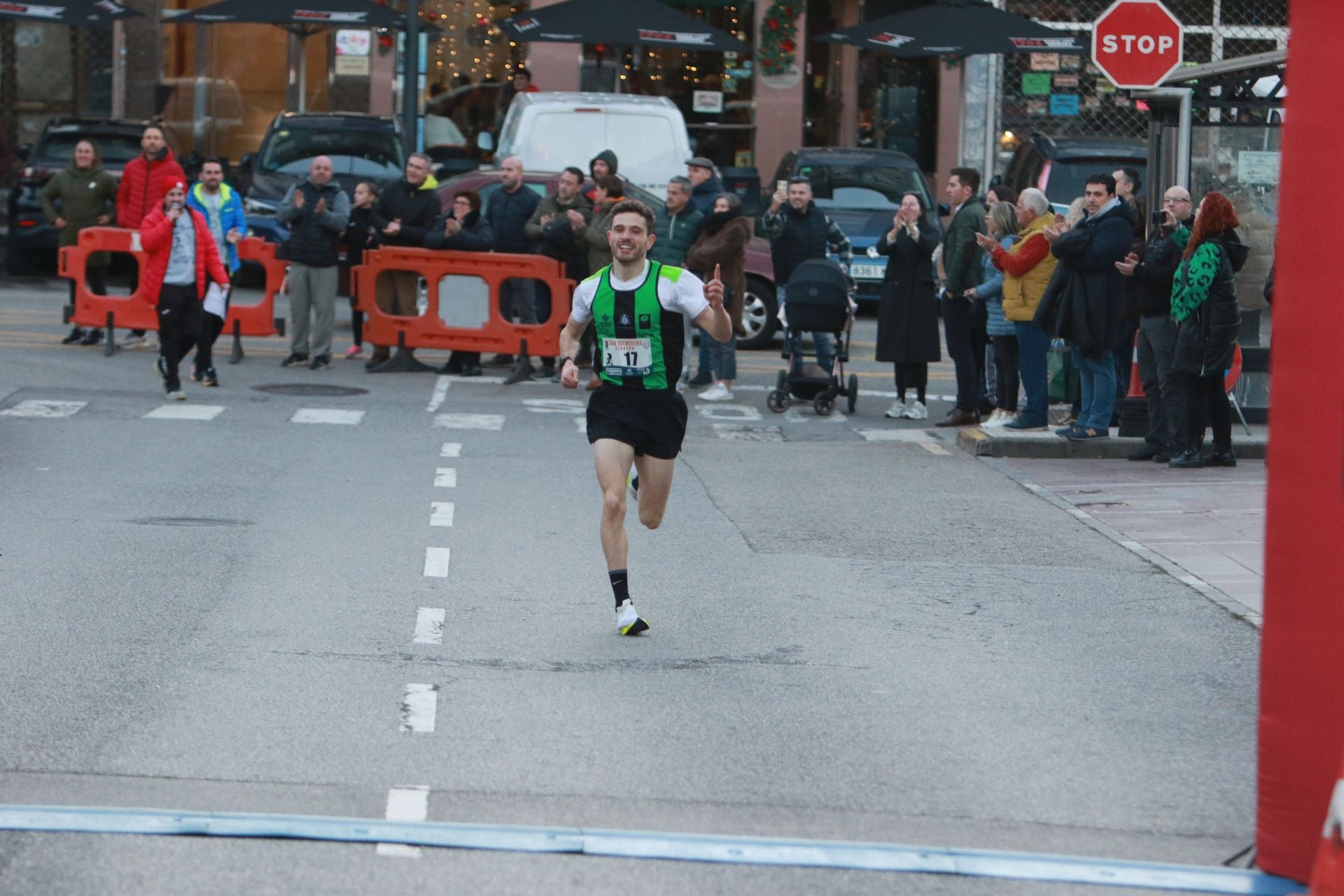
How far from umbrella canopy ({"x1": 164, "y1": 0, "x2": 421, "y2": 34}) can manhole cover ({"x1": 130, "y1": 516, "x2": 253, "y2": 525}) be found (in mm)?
15187

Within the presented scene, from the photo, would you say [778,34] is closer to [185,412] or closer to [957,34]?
[957,34]

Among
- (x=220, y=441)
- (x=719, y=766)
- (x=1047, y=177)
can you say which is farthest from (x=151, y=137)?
(x=719, y=766)

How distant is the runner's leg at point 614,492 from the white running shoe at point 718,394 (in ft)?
28.0

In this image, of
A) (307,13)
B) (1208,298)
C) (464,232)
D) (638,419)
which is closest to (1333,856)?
(638,419)

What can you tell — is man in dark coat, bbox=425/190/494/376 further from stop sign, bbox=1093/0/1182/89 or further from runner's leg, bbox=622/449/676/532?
runner's leg, bbox=622/449/676/532

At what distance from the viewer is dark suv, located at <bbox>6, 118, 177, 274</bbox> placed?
2467cm

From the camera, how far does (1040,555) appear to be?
436 inches

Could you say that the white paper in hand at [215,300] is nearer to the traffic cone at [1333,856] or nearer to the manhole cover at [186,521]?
the manhole cover at [186,521]

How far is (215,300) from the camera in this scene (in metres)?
16.5

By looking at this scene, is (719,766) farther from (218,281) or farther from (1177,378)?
(218,281)

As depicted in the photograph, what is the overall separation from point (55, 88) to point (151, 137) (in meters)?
14.6


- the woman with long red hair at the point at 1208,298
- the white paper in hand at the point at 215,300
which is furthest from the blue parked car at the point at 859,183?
the woman with long red hair at the point at 1208,298

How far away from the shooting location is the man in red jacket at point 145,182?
63.3ft

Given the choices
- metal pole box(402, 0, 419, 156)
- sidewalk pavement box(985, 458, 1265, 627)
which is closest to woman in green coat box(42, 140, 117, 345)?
metal pole box(402, 0, 419, 156)
